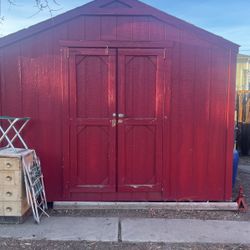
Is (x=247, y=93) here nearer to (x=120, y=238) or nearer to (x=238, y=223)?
(x=238, y=223)

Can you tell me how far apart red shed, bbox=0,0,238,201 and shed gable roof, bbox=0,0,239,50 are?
0.01 m

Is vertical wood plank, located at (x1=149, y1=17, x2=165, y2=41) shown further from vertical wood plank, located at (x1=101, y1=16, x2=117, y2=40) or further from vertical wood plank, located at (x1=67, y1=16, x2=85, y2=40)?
vertical wood plank, located at (x1=67, y1=16, x2=85, y2=40)

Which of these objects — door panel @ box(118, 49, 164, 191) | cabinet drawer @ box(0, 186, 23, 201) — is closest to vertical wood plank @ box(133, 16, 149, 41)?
door panel @ box(118, 49, 164, 191)

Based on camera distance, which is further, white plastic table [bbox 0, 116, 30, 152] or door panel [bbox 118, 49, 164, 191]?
door panel [bbox 118, 49, 164, 191]

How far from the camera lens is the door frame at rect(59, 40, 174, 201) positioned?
4.94 meters

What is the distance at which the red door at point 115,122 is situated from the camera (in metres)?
5.00

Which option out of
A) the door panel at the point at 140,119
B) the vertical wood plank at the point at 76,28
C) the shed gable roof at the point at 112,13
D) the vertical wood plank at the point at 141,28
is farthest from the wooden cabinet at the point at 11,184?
the vertical wood plank at the point at 141,28

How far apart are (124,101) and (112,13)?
1284mm

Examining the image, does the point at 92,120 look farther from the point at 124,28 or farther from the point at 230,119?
the point at 230,119

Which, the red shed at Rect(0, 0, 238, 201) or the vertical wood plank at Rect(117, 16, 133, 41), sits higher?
the vertical wood plank at Rect(117, 16, 133, 41)

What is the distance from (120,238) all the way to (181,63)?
8.60ft

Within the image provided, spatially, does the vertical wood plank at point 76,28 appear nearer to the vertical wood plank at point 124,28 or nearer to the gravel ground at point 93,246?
the vertical wood plank at point 124,28

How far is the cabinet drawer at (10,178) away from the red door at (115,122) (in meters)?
0.90

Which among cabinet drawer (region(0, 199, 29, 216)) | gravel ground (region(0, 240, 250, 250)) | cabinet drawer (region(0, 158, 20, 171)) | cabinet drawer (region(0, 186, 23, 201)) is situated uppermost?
cabinet drawer (region(0, 158, 20, 171))
